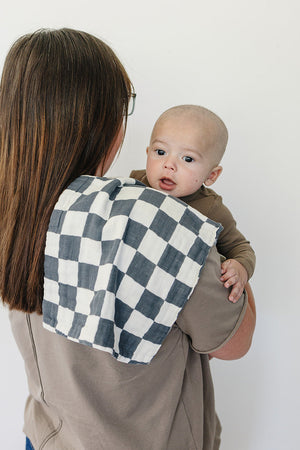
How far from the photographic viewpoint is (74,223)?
0.85 m

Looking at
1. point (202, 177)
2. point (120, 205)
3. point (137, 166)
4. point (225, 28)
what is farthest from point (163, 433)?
point (225, 28)

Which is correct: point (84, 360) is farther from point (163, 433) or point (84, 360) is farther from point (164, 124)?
point (164, 124)

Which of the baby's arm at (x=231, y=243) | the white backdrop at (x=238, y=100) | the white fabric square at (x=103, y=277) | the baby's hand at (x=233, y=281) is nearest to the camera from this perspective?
the white fabric square at (x=103, y=277)

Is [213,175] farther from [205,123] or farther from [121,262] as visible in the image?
[121,262]

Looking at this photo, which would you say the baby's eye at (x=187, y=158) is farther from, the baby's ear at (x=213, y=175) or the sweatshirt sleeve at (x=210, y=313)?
the sweatshirt sleeve at (x=210, y=313)

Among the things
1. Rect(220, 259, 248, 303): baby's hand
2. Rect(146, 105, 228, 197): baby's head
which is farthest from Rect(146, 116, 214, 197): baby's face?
Rect(220, 259, 248, 303): baby's hand

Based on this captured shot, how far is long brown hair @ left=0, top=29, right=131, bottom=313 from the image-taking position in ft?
2.96

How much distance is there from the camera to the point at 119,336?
0.88 m

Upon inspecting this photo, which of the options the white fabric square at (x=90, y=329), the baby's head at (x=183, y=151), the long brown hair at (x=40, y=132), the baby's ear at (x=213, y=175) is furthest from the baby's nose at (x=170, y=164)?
the white fabric square at (x=90, y=329)

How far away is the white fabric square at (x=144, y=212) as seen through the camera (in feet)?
2.74

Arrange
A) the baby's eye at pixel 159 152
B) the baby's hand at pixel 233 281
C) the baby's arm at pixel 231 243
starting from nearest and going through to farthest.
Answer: the baby's hand at pixel 233 281 < the baby's arm at pixel 231 243 < the baby's eye at pixel 159 152

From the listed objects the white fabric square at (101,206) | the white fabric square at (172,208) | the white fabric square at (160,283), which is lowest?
the white fabric square at (160,283)

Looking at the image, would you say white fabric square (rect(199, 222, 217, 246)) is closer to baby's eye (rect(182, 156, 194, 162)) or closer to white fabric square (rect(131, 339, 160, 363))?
white fabric square (rect(131, 339, 160, 363))

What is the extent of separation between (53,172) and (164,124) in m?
0.44
